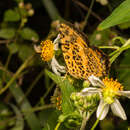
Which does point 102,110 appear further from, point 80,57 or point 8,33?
point 8,33

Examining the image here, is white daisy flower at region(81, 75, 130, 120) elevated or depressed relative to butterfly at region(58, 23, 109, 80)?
depressed

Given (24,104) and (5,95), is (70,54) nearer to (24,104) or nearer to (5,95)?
(24,104)

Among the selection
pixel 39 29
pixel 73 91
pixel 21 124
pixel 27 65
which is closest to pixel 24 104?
pixel 21 124

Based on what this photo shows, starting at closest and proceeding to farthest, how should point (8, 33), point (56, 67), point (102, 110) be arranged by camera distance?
point (102, 110)
point (56, 67)
point (8, 33)

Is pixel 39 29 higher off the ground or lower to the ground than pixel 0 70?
higher

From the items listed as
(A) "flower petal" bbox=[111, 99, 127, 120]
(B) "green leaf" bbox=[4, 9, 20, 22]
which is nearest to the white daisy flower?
(A) "flower petal" bbox=[111, 99, 127, 120]

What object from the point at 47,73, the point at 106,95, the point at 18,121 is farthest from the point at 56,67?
the point at 18,121

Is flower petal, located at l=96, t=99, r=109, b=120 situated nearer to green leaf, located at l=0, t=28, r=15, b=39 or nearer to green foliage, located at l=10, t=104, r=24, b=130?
green foliage, located at l=10, t=104, r=24, b=130

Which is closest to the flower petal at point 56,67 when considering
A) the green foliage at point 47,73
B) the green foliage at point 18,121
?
the green foliage at point 47,73
